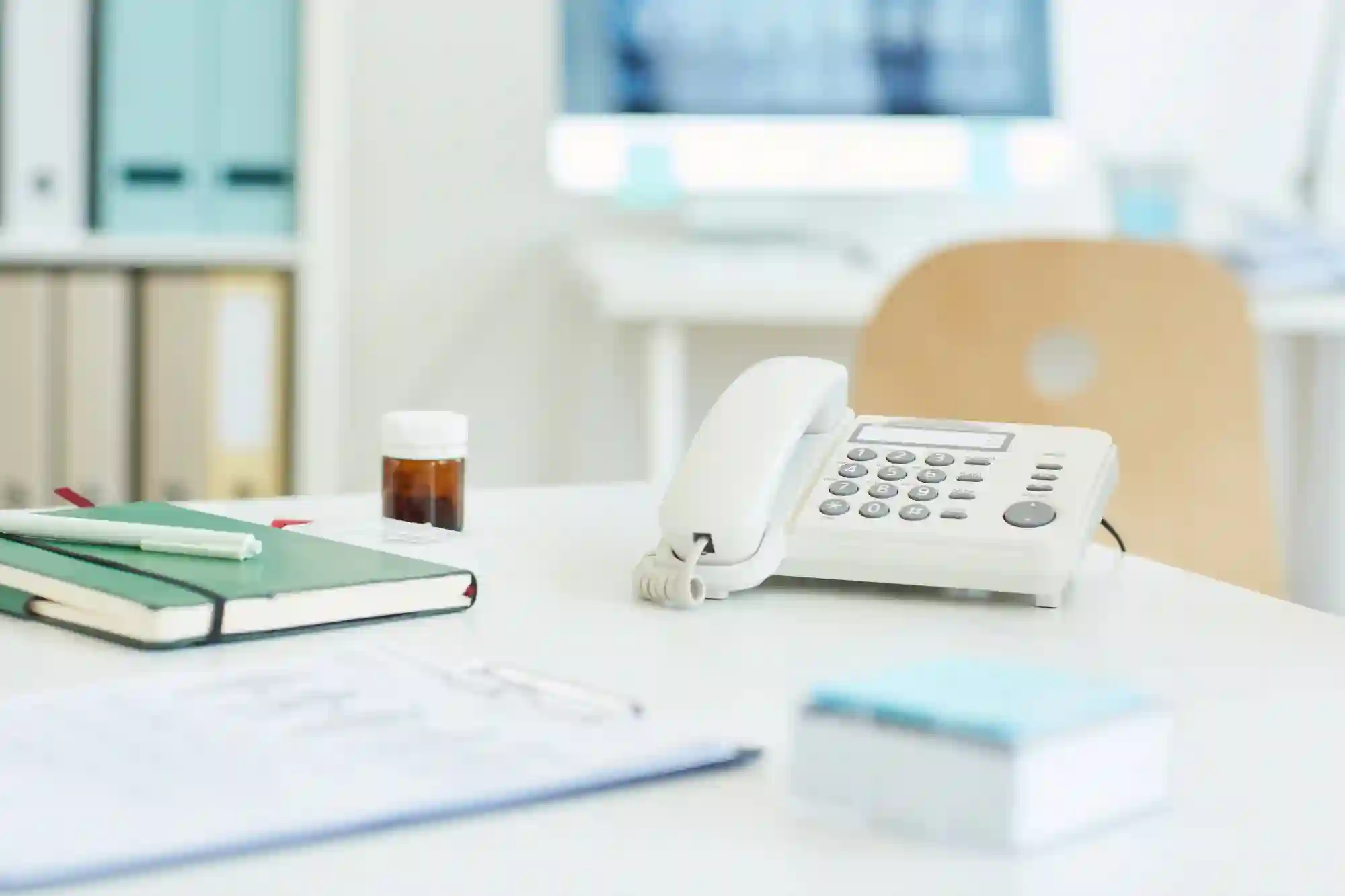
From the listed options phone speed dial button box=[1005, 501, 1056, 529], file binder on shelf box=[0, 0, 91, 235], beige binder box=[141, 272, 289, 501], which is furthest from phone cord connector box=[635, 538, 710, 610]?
file binder on shelf box=[0, 0, 91, 235]

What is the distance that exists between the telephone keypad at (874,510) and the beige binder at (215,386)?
1437 mm

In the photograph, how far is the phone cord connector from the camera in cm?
75

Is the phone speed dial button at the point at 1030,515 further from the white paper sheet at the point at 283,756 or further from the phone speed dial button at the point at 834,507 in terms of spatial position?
the white paper sheet at the point at 283,756

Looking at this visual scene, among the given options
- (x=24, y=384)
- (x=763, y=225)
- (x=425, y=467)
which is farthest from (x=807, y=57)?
(x=425, y=467)

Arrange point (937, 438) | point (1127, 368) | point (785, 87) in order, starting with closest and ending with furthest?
point (937, 438) → point (1127, 368) → point (785, 87)

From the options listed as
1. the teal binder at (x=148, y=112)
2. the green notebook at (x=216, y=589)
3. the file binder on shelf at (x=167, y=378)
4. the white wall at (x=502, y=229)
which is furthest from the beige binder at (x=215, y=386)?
the green notebook at (x=216, y=589)

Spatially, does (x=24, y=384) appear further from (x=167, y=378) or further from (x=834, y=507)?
(x=834, y=507)

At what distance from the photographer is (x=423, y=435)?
2.92 ft

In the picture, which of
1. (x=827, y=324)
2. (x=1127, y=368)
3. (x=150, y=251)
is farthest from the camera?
(x=827, y=324)

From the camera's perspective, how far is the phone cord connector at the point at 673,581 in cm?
75

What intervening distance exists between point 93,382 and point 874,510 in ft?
4.87

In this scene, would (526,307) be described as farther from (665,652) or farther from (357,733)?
(357,733)

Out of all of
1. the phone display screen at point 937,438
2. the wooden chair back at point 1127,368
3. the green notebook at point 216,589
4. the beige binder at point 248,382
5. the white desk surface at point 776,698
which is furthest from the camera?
the beige binder at point 248,382

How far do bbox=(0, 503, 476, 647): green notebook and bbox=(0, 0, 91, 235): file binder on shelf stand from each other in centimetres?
142
